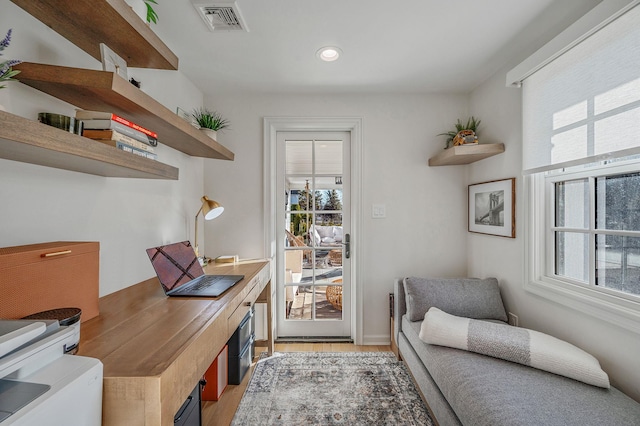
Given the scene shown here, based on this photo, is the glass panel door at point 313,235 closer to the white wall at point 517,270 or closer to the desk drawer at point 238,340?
the desk drawer at point 238,340

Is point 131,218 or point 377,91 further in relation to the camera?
point 377,91

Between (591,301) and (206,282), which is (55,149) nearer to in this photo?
(206,282)

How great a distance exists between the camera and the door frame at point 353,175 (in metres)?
2.66

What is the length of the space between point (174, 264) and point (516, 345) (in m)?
1.91

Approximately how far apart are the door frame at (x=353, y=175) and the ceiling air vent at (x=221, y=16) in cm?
98

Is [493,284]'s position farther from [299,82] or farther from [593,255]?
[299,82]

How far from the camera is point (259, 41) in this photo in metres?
1.86

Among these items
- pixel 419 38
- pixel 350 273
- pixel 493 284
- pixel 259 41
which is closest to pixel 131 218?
pixel 259 41

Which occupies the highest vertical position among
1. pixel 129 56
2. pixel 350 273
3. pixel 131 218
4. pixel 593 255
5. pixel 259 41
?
pixel 259 41

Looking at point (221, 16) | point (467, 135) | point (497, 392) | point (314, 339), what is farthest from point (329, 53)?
point (314, 339)

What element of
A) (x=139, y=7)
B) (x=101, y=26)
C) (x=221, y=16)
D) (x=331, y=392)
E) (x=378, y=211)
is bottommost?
(x=331, y=392)

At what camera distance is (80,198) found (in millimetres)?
1302

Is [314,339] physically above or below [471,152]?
below

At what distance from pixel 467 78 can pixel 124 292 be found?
2873mm
